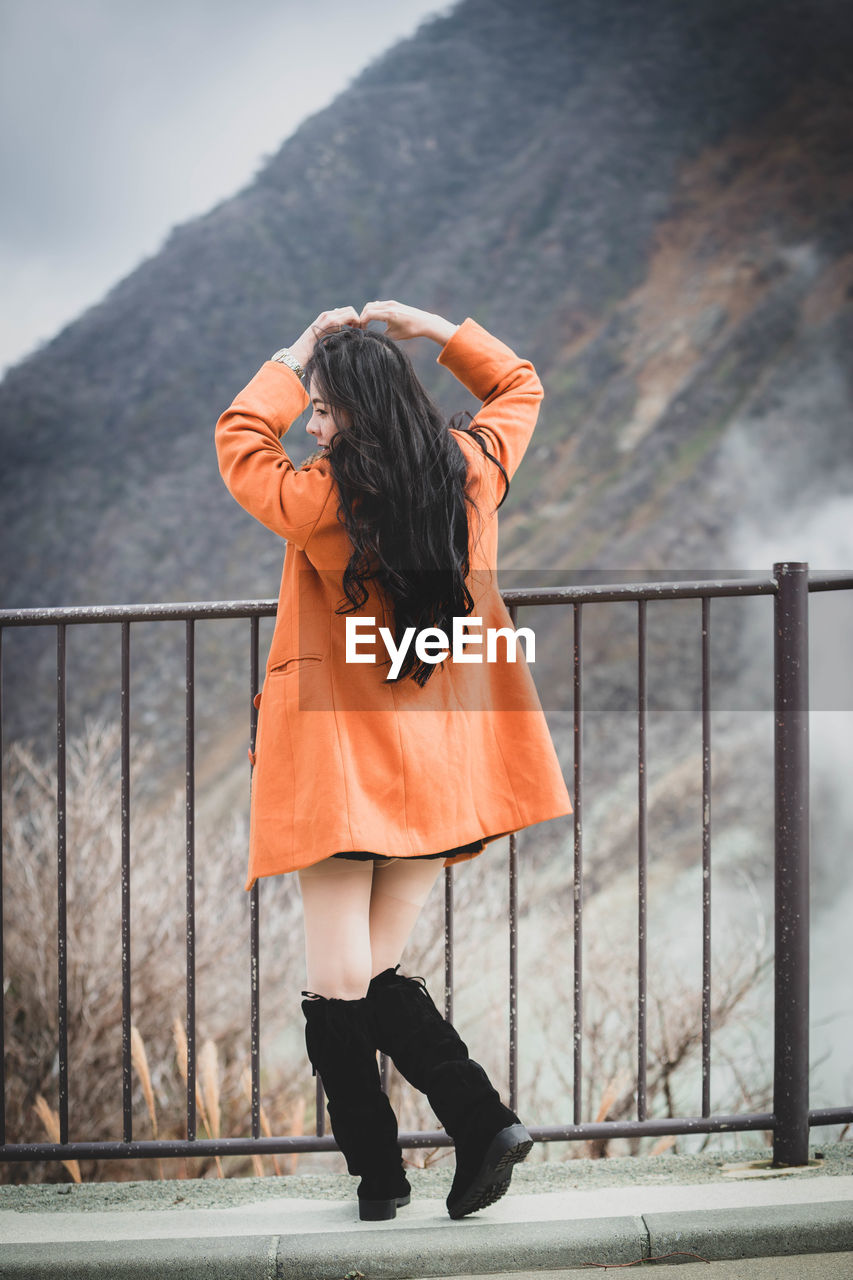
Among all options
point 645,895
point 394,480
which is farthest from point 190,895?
point 394,480

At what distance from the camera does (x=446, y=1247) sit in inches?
74.3

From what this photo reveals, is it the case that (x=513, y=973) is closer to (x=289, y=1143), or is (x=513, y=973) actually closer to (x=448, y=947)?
(x=448, y=947)

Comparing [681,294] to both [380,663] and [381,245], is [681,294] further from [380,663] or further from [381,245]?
[380,663]

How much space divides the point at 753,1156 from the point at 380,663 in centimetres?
137

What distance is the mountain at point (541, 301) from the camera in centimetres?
2300

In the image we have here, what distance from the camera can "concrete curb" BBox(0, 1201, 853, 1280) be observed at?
1.88m

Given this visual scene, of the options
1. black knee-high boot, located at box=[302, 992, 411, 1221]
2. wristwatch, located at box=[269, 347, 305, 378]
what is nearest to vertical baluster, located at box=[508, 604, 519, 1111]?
black knee-high boot, located at box=[302, 992, 411, 1221]

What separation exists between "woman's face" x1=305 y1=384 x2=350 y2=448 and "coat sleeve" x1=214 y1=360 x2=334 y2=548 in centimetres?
5

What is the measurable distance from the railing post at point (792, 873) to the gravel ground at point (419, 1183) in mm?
97

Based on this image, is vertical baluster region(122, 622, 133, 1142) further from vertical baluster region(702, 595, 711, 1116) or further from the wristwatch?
vertical baluster region(702, 595, 711, 1116)

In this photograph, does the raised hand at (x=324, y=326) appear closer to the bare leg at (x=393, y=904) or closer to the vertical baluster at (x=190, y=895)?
the vertical baluster at (x=190, y=895)

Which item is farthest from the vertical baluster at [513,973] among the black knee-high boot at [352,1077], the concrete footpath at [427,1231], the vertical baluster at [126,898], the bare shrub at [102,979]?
the bare shrub at [102,979]

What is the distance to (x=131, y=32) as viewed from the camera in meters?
31.1

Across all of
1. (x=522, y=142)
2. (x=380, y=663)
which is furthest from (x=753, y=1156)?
(x=522, y=142)
